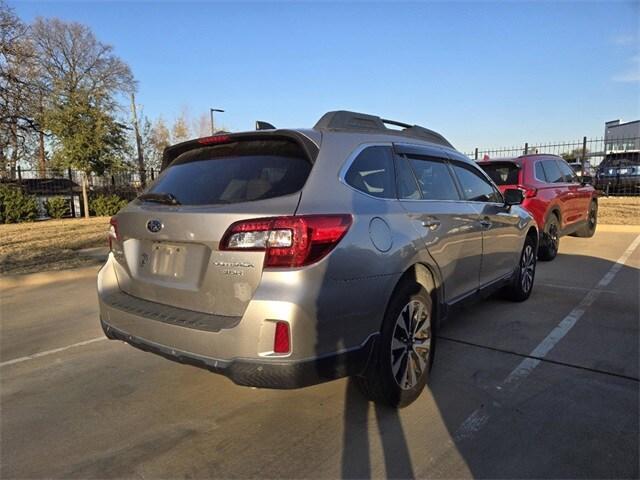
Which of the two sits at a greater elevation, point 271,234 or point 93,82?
point 93,82

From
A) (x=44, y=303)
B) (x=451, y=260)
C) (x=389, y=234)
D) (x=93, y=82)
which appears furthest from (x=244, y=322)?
(x=93, y=82)

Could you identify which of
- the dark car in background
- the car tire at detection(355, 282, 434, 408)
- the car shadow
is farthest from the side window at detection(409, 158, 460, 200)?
the dark car in background

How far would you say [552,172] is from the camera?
8.20 metres

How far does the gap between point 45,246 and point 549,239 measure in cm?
1064

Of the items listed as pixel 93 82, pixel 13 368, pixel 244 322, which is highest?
pixel 93 82

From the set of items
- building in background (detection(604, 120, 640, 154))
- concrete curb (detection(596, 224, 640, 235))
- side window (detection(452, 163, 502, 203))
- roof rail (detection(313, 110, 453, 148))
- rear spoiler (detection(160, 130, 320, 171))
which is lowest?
concrete curb (detection(596, 224, 640, 235))

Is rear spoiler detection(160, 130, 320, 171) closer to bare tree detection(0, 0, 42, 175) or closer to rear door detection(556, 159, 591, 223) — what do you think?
rear door detection(556, 159, 591, 223)

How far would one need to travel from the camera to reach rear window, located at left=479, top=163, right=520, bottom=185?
24.9 ft

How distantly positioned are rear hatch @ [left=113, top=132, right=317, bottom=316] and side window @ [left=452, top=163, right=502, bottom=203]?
2.07 metres

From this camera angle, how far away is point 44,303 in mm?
6219

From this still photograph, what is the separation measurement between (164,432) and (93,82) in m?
42.8

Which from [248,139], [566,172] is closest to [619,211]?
[566,172]

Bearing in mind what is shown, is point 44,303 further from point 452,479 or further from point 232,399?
point 452,479

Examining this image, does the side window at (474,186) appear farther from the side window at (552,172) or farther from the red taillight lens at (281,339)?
the side window at (552,172)
